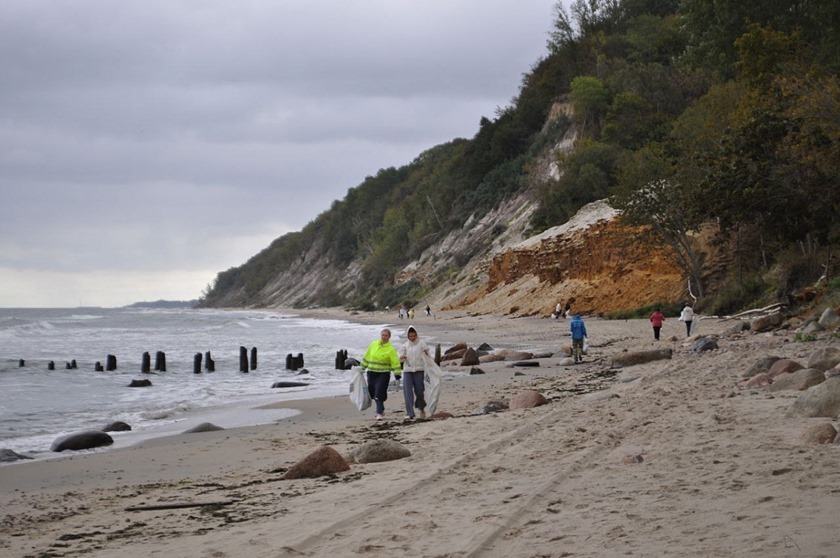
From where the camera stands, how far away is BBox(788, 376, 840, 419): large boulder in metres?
8.09

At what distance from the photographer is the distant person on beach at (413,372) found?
13.6m

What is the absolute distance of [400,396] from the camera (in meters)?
17.7

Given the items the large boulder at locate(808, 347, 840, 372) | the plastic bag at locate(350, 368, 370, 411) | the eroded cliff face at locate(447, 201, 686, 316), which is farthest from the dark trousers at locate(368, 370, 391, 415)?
the eroded cliff face at locate(447, 201, 686, 316)

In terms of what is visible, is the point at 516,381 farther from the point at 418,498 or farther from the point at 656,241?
the point at 656,241

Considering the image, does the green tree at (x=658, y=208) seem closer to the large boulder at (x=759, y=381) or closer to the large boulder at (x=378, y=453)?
the large boulder at (x=759, y=381)

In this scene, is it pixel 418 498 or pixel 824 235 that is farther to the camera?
pixel 824 235

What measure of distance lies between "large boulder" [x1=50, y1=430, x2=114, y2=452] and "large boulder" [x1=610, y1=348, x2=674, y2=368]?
428 inches

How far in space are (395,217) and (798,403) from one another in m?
109

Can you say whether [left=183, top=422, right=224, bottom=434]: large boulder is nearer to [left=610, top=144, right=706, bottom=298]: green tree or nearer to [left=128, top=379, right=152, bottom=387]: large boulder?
[left=128, top=379, right=152, bottom=387]: large boulder

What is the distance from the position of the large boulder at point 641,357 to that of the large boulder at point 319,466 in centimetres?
1116

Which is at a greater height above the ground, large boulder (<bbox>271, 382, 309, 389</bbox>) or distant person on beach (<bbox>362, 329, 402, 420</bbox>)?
distant person on beach (<bbox>362, 329, 402, 420</bbox>)

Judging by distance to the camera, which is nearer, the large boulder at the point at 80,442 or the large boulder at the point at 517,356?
the large boulder at the point at 80,442

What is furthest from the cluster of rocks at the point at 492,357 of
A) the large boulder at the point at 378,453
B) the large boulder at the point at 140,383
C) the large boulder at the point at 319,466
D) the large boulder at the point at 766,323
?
the large boulder at the point at 319,466

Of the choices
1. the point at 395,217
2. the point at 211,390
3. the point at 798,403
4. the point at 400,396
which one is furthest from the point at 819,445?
the point at 395,217
